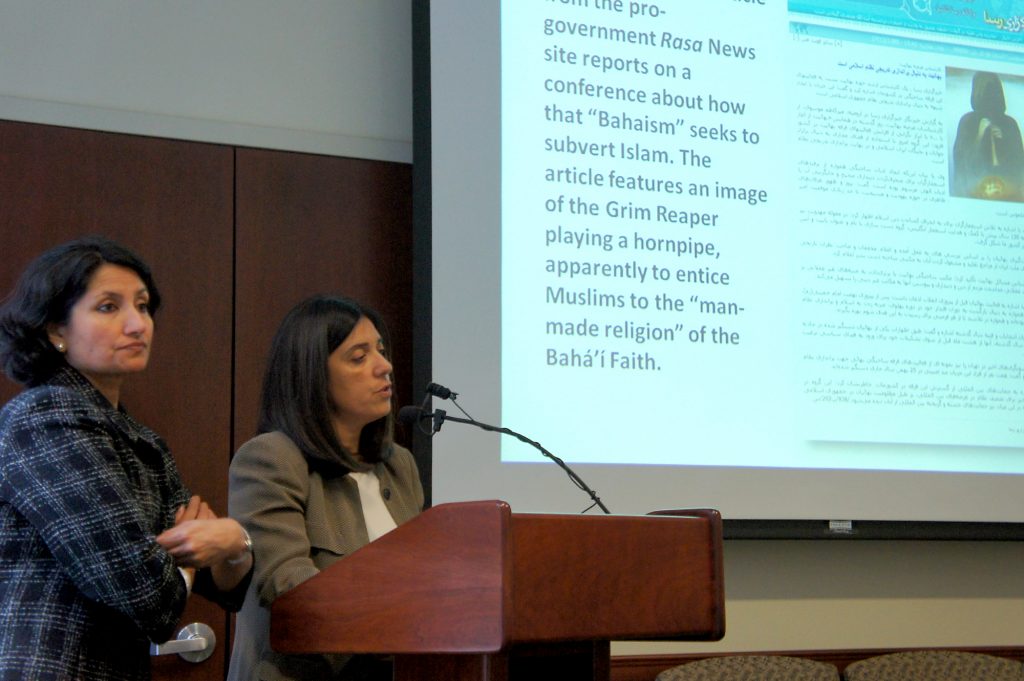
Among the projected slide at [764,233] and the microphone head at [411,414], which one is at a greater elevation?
the projected slide at [764,233]

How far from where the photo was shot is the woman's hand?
1.67 m

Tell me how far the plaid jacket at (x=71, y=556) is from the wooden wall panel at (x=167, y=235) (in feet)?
4.69

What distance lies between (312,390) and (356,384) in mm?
91

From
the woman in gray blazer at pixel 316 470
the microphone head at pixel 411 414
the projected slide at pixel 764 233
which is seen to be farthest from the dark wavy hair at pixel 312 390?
the projected slide at pixel 764 233

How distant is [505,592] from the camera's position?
57.1 inches

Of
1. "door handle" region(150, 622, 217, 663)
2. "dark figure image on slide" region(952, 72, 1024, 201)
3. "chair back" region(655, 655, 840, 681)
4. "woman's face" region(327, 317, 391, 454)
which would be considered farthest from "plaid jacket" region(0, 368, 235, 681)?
"dark figure image on slide" region(952, 72, 1024, 201)

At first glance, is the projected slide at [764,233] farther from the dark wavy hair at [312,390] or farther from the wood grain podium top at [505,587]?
the wood grain podium top at [505,587]

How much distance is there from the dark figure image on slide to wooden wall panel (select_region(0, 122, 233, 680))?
2395 mm

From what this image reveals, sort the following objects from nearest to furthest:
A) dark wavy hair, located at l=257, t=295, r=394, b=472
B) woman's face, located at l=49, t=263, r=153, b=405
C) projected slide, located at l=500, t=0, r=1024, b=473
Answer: woman's face, located at l=49, t=263, r=153, b=405, dark wavy hair, located at l=257, t=295, r=394, b=472, projected slide, located at l=500, t=0, r=1024, b=473

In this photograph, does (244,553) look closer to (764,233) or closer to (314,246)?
(314,246)

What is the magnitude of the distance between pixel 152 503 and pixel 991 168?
10.3 ft

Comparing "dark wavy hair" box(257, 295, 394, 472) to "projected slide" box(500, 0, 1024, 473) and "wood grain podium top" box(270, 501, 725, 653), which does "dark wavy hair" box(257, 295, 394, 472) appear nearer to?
"wood grain podium top" box(270, 501, 725, 653)

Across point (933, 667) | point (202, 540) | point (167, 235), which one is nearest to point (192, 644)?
point (167, 235)

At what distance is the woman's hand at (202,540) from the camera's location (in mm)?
1675
